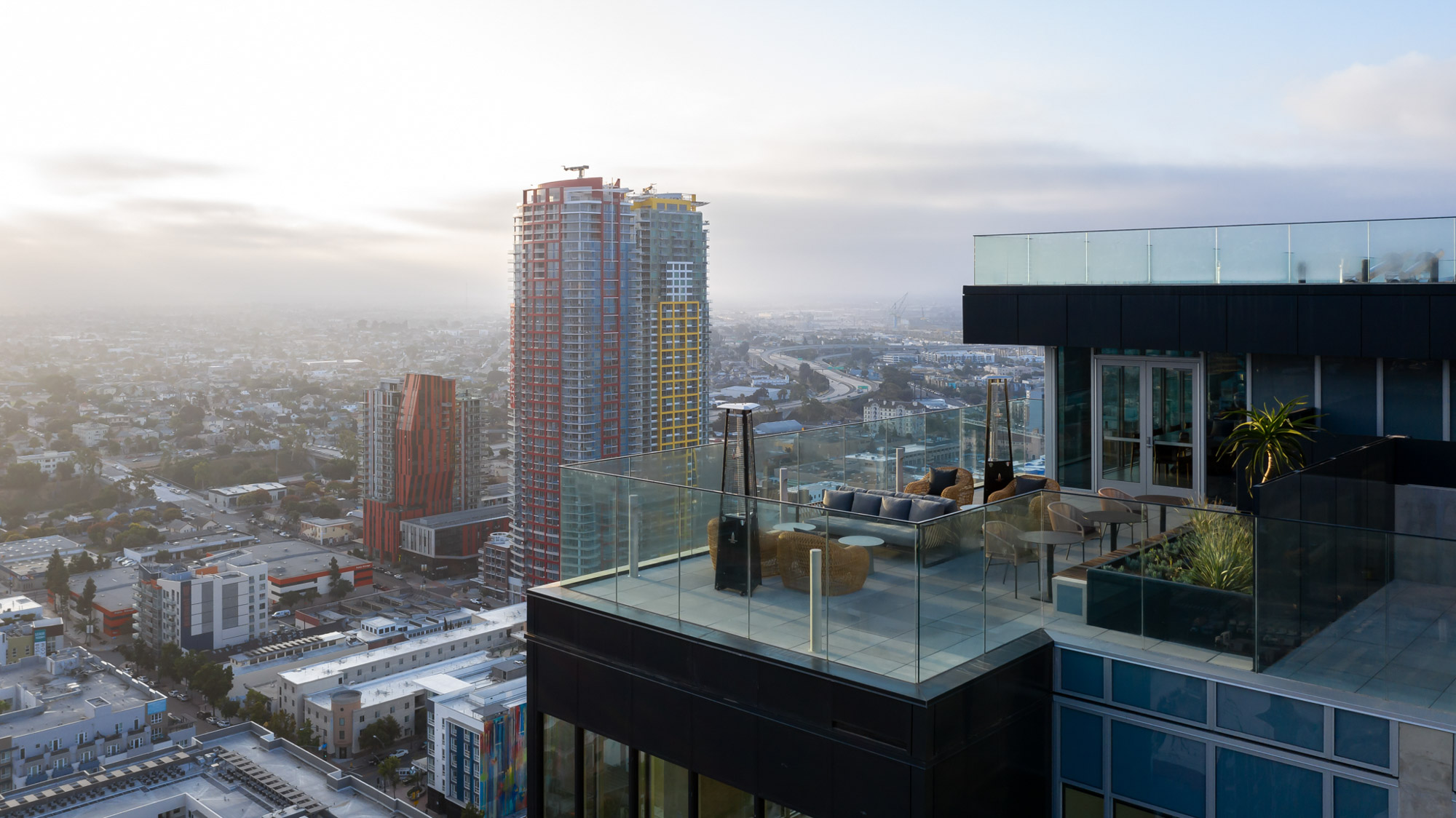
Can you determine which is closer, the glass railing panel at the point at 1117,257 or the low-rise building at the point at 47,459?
the glass railing panel at the point at 1117,257

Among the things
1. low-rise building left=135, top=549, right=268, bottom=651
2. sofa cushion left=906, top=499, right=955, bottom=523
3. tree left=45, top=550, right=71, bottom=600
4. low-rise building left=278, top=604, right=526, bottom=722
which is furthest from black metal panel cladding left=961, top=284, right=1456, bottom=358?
tree left=45, top=550, right=71, bottom=600

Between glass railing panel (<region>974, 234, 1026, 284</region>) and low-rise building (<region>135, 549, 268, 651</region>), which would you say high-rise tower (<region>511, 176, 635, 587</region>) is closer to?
low-rise building (<region>135, 549, 268, 651</region>)

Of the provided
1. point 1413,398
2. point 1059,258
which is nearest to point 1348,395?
point 1413,398

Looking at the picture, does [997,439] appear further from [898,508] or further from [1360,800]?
[1360,800]

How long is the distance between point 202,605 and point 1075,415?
67984mm

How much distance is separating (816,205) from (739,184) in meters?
8.29

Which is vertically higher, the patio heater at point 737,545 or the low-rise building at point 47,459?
the patio heater at point 737,545

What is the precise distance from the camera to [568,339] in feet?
222

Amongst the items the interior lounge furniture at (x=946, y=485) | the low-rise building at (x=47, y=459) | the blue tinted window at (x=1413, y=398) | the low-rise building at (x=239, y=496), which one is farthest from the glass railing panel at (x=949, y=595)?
the low-rise building at (x=47, y=459)

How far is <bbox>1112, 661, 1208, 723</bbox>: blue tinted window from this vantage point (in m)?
5.80

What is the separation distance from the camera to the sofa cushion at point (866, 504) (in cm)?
898

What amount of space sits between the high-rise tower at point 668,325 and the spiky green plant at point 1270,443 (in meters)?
60.2

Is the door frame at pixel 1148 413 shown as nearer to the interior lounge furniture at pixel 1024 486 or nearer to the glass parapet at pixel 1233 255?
the interior lounge furniture at pixel 1024 486

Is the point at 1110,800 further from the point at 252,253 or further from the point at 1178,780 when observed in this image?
the point at 252,253
